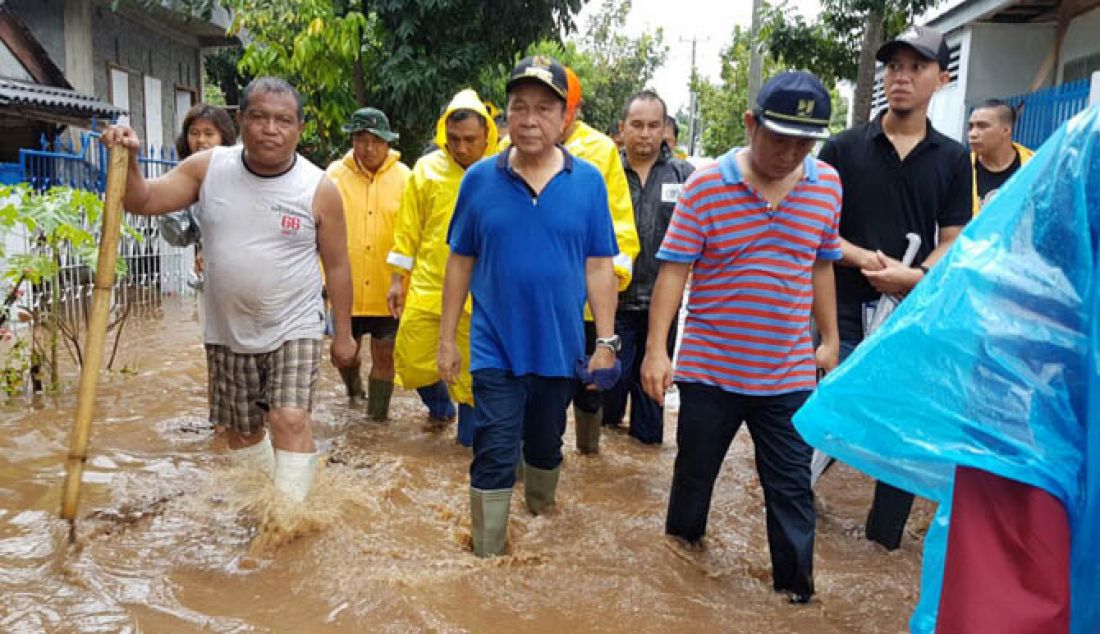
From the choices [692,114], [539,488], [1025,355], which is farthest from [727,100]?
[1025,355]

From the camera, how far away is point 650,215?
569 centimetres

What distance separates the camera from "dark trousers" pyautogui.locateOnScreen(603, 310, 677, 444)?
5609mm

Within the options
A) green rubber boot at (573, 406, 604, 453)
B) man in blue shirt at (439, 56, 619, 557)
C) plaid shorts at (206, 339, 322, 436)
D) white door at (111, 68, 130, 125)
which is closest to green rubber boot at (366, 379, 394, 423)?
green rubber boot at (573, 406, 604, 453)

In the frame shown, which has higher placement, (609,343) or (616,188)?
(616,188)

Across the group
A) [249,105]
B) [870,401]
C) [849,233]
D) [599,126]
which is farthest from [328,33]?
[599,126]

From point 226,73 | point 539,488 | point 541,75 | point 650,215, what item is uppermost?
point 226,73

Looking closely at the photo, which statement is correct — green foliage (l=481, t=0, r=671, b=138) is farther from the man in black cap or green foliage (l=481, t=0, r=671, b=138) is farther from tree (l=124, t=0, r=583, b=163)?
the man in black cap

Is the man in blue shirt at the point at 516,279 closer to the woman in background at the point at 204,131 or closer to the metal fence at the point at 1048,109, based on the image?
the woman in background at the point at 204,131

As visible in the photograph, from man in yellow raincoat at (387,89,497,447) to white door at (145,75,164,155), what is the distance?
42.7 ft

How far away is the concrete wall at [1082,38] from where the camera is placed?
438 inches

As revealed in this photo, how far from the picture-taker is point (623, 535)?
411 cm

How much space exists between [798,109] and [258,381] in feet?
7.61

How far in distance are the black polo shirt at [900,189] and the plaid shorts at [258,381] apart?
2.28 m

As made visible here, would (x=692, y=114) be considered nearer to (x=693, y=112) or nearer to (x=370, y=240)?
(x=693, y=112)
